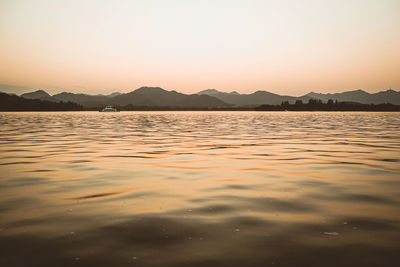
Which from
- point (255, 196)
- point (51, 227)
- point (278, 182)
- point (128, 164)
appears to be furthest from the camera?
point (128, 164)

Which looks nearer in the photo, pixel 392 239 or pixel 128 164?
pixel 392 239

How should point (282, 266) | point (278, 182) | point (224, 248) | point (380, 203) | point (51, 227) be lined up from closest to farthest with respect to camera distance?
point (282, 266) → point (224, 248) → point (51, 227) → point (380, 203) → point (278, 182)

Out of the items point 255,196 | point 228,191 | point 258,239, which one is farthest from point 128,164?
point 258,239

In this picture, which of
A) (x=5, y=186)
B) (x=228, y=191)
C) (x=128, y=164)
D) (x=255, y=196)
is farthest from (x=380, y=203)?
(x=5, y=186)

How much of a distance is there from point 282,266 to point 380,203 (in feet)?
17.1

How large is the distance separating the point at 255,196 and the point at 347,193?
9.77ft

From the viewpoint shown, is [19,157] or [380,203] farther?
[19,157]

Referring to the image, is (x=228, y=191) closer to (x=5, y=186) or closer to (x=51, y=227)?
(x=51, y=227)

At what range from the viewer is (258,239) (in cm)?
628

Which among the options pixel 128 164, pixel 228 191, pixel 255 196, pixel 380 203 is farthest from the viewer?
pixel 128 164

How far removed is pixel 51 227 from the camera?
6957mm

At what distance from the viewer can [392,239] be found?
627cm

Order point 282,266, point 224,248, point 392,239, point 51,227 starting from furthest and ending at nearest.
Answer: point 51,227
point 392,239
point 224,248
point 282,266

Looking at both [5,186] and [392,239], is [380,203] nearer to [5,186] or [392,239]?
[392,239]
